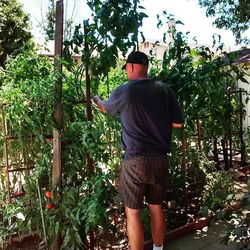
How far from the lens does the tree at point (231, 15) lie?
9709 mm

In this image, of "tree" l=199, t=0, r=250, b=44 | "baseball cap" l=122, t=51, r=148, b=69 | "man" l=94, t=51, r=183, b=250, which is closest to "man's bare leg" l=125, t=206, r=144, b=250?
"man" l=94, t=51, r=183, b=250

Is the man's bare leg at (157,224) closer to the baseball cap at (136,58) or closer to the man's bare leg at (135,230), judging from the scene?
the man's bare leg at (135,230)

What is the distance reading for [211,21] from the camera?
11211mm

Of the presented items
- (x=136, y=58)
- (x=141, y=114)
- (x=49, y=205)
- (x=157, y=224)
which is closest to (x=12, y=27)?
(x=49, y=205)

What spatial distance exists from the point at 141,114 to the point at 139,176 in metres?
0.45

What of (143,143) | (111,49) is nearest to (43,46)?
(111,49)

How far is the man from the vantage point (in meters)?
2.59

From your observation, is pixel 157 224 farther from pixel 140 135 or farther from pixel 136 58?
pixel 136 58

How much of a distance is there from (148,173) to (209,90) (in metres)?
1.45

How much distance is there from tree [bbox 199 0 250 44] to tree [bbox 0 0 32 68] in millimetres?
7017

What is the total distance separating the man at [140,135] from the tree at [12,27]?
11.9 meters

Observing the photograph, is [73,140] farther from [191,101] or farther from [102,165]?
[191,101]

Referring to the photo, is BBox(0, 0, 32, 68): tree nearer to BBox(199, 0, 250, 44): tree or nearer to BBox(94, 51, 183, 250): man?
BBox(199, 0, 250, 44): tree

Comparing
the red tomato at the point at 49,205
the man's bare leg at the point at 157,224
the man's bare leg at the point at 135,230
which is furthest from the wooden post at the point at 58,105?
the man's bare leg at the point at 157,224
